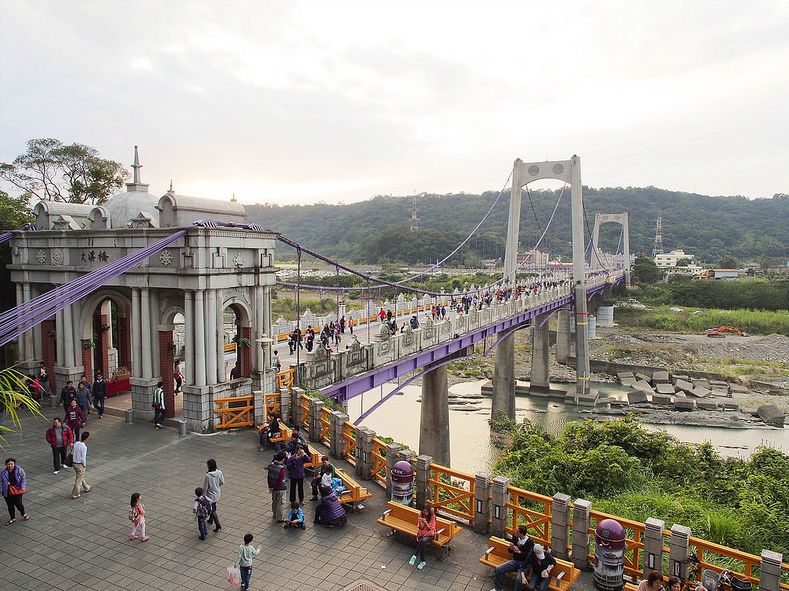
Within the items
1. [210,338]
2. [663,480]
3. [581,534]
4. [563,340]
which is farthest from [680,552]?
[563,340]

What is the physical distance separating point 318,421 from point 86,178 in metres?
24.8

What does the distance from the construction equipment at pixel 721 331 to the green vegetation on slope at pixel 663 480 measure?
58645mm

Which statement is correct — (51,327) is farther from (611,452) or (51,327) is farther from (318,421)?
(611,452)

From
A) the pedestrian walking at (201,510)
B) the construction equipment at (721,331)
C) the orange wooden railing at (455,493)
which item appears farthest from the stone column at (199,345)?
the construction equipment at (721,331)

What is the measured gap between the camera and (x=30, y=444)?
1619cm

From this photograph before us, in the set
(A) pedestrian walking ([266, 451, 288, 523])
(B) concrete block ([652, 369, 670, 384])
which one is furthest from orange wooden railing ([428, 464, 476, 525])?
(B) concrete block ([652, 369, 670, 384])

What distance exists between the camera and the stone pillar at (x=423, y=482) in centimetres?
1195

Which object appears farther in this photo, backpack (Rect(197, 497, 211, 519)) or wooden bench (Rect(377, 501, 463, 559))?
backpack (Rect(197, 497, 211, 519))

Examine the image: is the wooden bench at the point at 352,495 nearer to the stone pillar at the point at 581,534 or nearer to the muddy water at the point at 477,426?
the stone pillar at the point at 581,534

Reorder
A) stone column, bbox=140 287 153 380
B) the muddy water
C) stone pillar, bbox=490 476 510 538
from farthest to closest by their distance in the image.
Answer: the muddy water
stone column, bbox=140 287 153 380
stone pillar, bbox=490 476 510 538

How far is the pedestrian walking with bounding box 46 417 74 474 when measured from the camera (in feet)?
45.6

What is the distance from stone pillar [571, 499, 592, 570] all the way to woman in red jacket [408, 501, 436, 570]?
2339 millimetres

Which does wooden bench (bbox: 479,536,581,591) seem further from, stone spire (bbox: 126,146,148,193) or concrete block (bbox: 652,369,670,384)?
concrete block (bbox: 652,369,670,384)

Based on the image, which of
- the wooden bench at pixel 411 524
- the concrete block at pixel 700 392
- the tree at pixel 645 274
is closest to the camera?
the wooden bench at pixel 411 524
